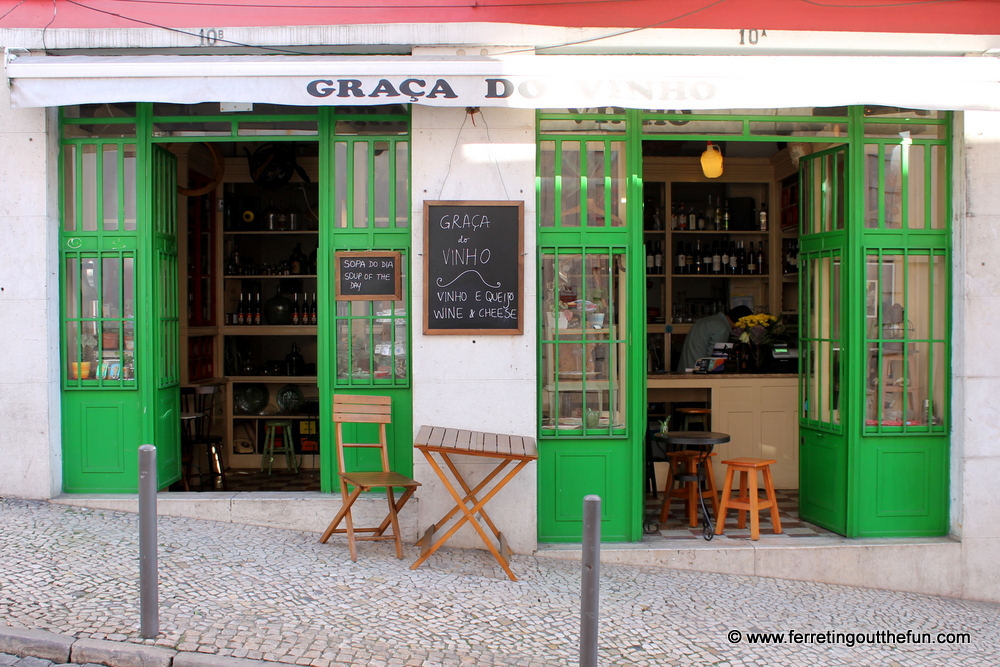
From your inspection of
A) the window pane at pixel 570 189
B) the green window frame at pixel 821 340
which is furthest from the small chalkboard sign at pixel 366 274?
the green window frame at pixel 821 340

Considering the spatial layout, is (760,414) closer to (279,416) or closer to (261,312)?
(279,416)

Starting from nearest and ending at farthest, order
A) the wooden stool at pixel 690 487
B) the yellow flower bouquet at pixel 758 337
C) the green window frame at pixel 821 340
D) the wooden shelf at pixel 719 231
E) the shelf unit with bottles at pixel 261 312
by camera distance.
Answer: the green window frame at pixel 821 340 < the wooden stool at pixel 690 487 < the yellow flower bouquet at pixel 758 337 < the shelf unit with bottles at pixel 261 312 < the wooden shelf at pixel 719 231

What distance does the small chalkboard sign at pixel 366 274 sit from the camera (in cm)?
580

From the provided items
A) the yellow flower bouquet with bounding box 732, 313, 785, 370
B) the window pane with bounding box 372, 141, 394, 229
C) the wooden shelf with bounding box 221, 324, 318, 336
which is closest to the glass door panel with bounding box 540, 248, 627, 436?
the window pane with bounding box 372, 141, 394, 229

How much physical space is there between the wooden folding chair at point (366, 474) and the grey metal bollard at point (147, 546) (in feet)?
4.66

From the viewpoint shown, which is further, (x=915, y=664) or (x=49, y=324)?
(x=49, y=324)

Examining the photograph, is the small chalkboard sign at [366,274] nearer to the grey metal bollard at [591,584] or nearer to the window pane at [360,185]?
the window pane at [360,185]

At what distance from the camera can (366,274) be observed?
→ 5.81m

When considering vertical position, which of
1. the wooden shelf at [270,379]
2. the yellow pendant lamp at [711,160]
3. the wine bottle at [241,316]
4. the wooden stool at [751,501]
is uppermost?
the yellow pendant lamp at [711,160]

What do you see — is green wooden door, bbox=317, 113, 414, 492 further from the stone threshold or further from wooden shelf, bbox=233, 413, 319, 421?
wooden shelf, bbox=233, 413, 319, 421

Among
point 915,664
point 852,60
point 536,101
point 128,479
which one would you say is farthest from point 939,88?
point 128,479

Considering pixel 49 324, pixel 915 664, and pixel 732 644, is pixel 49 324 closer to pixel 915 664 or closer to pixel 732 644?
pixel 732 644

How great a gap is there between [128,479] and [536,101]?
12.6 feet

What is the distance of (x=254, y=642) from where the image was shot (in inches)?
154
